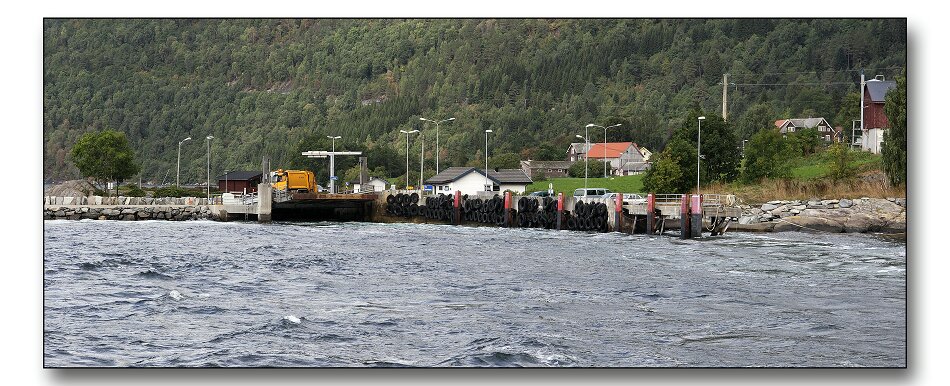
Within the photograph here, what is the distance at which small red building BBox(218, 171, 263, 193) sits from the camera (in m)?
31.8

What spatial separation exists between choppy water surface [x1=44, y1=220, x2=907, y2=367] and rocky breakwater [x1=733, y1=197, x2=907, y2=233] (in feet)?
2.30

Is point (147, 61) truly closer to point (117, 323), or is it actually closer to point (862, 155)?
point (117, 323)

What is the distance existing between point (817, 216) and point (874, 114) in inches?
362

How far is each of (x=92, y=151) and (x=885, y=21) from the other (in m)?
11.7

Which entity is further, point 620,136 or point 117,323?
point 620,136

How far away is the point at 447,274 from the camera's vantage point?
20.9m

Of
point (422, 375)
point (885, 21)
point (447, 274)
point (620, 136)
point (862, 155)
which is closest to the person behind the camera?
point (422, 375)

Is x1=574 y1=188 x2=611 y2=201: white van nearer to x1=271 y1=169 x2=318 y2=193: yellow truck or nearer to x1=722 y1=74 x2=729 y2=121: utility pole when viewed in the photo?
x1=722 y1=74 x2=729 y2=121: utility pole

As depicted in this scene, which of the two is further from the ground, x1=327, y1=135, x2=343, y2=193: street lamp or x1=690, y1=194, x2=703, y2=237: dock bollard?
x1=327, y1=135, x2=343, y2=193: street lamp

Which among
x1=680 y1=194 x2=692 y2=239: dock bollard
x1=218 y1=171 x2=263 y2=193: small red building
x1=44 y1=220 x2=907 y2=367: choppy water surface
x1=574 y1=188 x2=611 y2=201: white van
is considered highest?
x1=218 y1=171 x2=263 y2=193: small red building

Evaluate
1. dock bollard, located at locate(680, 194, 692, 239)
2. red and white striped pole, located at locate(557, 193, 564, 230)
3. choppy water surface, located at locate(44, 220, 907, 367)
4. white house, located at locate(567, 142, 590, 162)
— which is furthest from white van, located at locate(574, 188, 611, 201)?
choppy water surface, located at locate(44, 220, 907, 367)

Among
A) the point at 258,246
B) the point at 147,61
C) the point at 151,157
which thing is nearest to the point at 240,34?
the point at 147,61

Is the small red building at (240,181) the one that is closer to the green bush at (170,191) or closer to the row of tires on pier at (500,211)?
the green bush at (170,191)

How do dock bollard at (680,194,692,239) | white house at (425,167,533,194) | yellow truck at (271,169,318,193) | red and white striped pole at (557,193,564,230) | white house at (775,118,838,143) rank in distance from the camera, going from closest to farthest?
dock bollard at (680,194,692,239)
white house at (775,118,838,143)
red and white striped pole at (557,193,564,230)
white house at (425,167,533,194)
yellow truck at (271,169,318,193)
